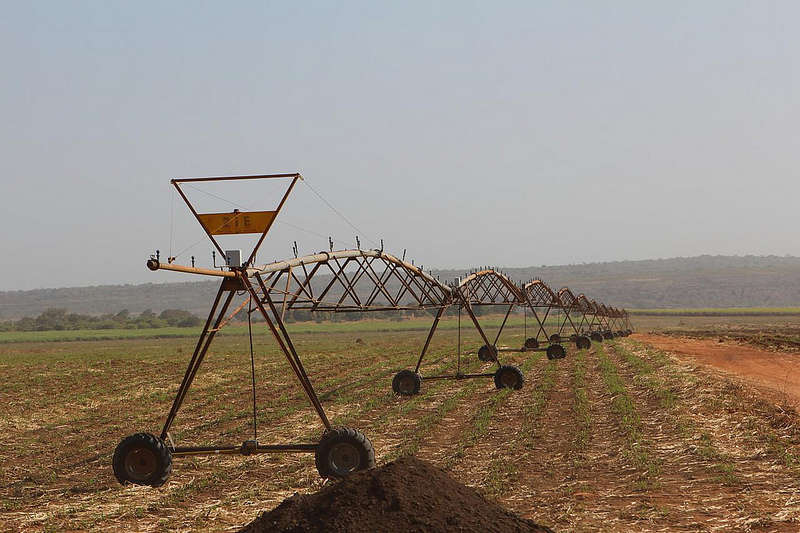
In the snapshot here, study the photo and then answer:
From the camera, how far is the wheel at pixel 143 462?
10.7 metres

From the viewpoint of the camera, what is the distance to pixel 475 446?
45.0 feet

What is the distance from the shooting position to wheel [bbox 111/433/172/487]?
1071 cm

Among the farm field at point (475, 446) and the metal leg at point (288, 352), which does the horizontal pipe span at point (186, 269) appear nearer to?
the metal leg at point (288, 352)

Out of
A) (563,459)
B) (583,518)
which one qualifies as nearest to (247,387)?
(563,459)

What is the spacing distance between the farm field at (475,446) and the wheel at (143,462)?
0.94ft

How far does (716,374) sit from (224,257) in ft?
69.7

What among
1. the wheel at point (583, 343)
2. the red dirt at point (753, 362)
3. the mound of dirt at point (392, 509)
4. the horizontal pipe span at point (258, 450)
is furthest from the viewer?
the wheel at point (583, 343)

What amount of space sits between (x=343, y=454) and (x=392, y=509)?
3380 mm

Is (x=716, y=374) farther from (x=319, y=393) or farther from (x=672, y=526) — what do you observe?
(x=672, y=526)

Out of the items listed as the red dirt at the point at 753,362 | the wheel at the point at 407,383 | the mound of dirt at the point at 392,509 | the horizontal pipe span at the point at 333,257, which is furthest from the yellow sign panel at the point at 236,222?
the red dirt at the point at 753,362

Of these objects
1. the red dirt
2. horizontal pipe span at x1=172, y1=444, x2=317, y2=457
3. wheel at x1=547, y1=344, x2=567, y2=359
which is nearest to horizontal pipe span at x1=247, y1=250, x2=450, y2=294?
horizontal pipe span at x1=172, y1=444, x2=317, y2=457

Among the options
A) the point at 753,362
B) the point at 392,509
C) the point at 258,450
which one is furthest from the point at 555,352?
the point at 392,509

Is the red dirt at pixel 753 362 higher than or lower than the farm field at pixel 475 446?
lower

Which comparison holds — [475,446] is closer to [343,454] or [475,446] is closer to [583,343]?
[343,454]
